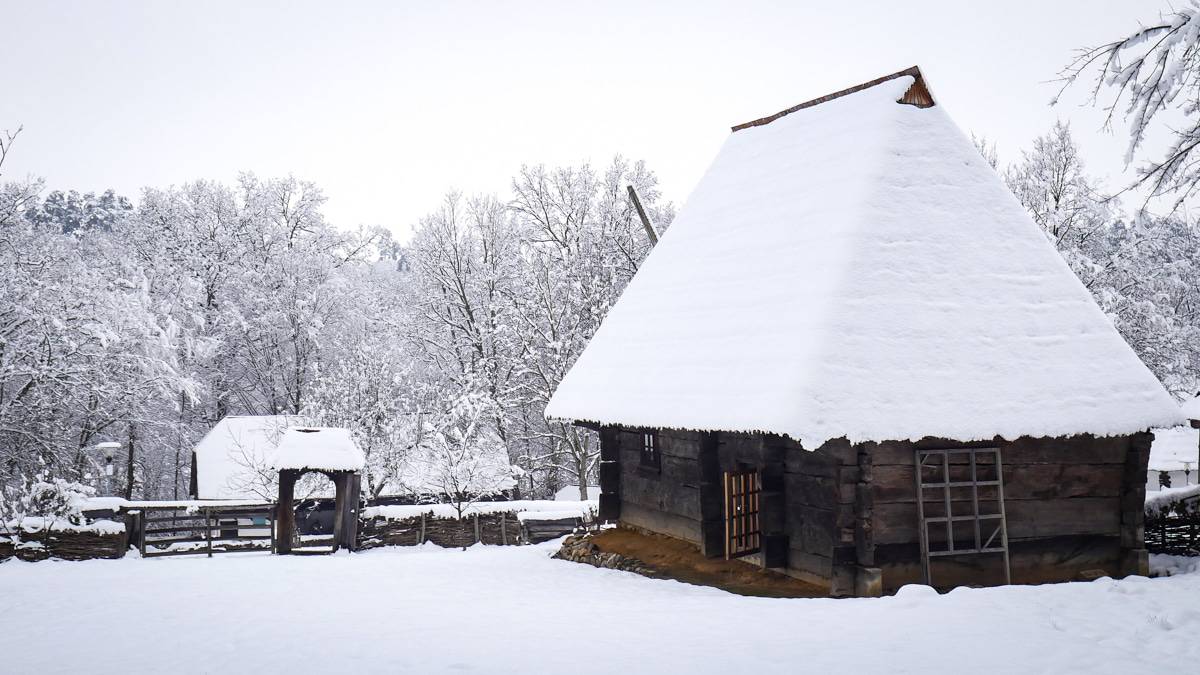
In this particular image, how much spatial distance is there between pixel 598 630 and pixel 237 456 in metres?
23.5

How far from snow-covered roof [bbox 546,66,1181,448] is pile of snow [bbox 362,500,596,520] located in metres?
8.46

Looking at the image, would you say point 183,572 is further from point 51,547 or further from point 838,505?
point 838,505

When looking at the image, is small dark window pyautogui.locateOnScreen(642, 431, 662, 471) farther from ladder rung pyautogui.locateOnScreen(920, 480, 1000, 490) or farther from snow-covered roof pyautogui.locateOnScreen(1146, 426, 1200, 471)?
snow-covered roof pyautogui.locateOnScreen(1146, 426, 1200, 471)

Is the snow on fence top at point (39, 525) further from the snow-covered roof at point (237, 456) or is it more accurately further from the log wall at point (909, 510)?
the log wall at point (909, 510)

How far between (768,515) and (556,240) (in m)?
22.0

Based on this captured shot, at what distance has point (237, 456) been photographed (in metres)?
27.5

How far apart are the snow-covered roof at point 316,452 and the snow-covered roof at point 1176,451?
25.1m

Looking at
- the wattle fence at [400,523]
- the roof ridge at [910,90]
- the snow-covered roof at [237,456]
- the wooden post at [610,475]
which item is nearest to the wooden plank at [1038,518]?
the roof ridge at [910,90]

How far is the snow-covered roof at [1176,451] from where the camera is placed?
89.4 feet

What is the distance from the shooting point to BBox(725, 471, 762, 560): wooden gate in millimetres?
10219

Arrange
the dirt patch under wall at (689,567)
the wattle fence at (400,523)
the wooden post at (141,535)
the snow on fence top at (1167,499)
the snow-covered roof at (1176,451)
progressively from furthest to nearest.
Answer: the snow-covered roof at (1176,451), the wattle fence at (400,523), the wooden post at (141,535), the snow on fence top at (1167,499), the dirt patch under wall at (689,567)

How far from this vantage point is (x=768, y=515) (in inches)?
399

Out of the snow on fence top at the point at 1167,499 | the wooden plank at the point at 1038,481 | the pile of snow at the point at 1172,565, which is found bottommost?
the pile of snow at the point at 1172,565

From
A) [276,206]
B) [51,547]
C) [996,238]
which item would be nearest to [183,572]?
[51,547]
